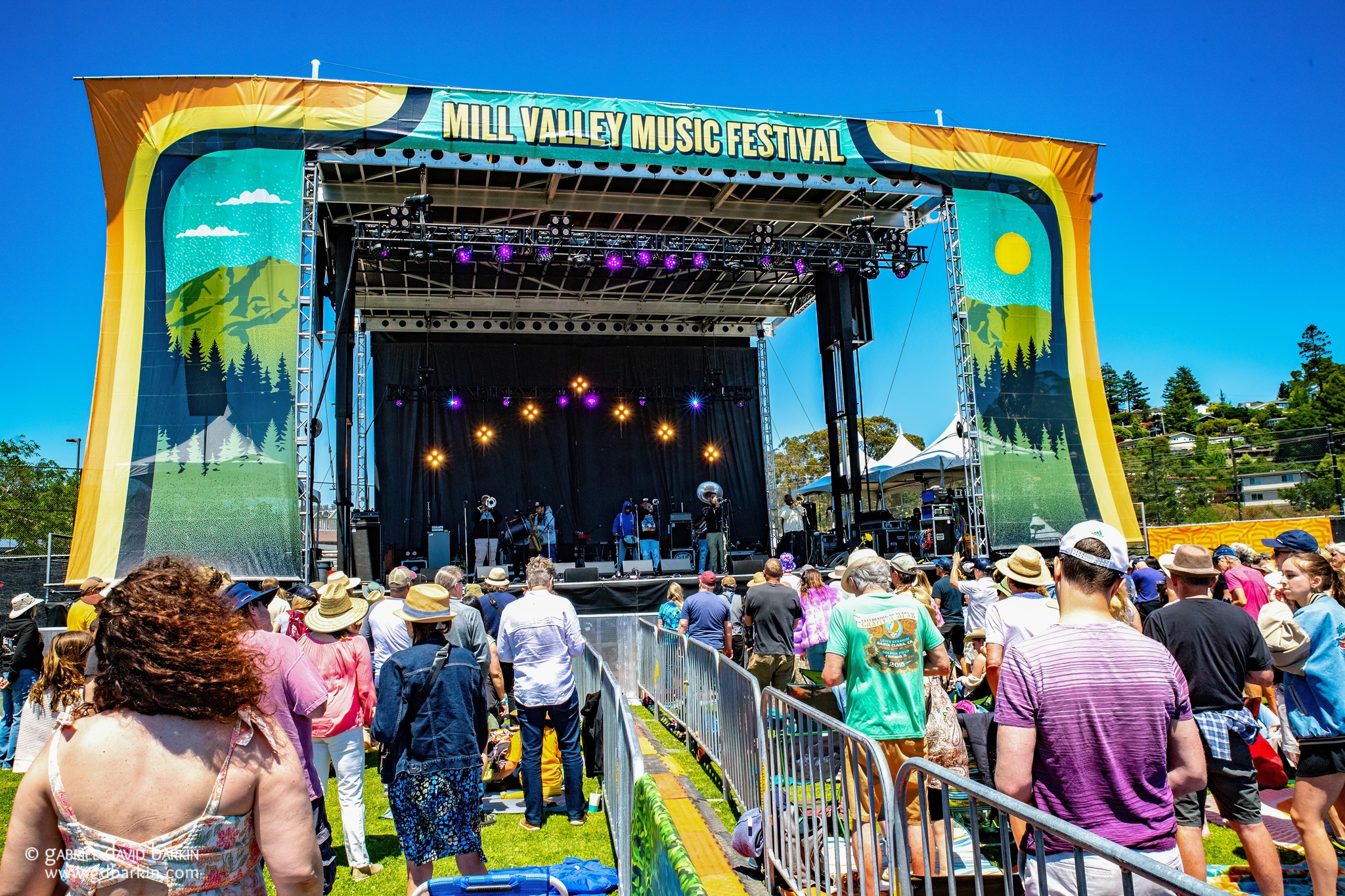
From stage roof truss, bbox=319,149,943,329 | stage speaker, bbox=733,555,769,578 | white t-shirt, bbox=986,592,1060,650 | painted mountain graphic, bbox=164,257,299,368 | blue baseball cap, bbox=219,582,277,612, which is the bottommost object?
stage speaker, bbox=733,555,769,578

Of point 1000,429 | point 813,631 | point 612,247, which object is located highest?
point 612,247

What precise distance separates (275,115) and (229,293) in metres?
2.46

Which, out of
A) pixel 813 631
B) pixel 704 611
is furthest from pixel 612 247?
pixel 813 631

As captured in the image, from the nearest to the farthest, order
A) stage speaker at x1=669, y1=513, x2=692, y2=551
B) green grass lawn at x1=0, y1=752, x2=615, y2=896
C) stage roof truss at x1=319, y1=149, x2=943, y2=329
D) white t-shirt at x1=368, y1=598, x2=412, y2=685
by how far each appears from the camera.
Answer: green grass lawn at x1=0, y1=752, x2=615, y2=896 → white t-shirt at x1=368, y1=598, x2=412, y2=685 → stage roof truss at x1=319, y1=149, x2=943, y2=329 → stage speaker at x1=669, y1=513, x2=692, y2=551

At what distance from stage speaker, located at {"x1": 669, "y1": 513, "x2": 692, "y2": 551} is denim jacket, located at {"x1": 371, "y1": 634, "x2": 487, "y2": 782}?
44.6 ft

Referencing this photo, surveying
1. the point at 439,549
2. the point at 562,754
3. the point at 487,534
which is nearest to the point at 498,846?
the point at 562,754

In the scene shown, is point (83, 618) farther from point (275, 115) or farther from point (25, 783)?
point (275, 115)

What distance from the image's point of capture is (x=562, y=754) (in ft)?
17.5

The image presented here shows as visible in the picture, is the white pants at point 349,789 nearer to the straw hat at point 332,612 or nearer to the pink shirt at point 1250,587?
the straw hat at point 332,612

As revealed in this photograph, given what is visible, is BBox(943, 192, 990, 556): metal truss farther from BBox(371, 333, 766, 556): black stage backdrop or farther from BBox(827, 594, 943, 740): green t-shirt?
BBox(827, 594, 943, 740): green t-shirt

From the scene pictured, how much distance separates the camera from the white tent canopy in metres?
17.8

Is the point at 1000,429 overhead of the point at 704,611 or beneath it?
overhead

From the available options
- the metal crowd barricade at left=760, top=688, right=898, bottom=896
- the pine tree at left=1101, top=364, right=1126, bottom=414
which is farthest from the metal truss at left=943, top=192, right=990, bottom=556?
the pine tree at left=1101, top=364, right=1126, bottom=414

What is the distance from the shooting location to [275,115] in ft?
37.2
